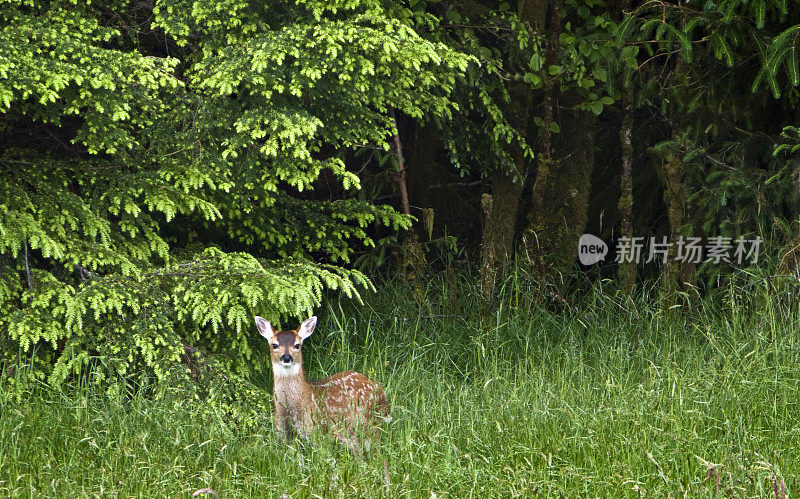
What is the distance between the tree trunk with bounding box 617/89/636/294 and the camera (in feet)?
27.0

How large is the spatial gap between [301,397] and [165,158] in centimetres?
203

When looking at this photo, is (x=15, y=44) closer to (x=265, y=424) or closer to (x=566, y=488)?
→ (x=265, y=424)

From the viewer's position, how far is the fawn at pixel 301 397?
5.03 meters

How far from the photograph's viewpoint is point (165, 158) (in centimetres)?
607

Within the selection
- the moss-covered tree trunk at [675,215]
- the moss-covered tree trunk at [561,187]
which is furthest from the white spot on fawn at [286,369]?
the moss-covered tree trunk at [675,215]

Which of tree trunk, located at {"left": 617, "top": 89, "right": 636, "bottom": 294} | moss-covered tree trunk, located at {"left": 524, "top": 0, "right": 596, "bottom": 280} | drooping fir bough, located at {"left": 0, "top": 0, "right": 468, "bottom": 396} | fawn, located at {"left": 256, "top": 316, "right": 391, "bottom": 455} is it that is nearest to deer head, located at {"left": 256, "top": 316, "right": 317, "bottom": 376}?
fawn, located at {"left": 256, "top": 316, "right": 391, "bottom": 455}

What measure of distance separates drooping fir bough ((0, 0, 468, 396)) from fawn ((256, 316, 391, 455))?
339 mm

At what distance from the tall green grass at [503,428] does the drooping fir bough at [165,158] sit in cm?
50

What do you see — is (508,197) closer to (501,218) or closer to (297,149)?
(501,218)

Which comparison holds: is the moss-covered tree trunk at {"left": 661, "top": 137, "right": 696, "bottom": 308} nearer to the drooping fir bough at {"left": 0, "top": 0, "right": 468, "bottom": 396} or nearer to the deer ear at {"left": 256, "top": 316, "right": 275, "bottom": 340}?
the drooping fir bough at {"left": 0, "top": 0, "right": 468, "bottom": 396}

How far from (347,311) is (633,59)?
3.19 meters

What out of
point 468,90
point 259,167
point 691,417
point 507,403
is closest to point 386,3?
point 468,90

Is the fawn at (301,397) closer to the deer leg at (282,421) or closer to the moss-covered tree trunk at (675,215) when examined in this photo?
the deer leg at (282,421)

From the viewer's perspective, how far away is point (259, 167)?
6.37 meters
